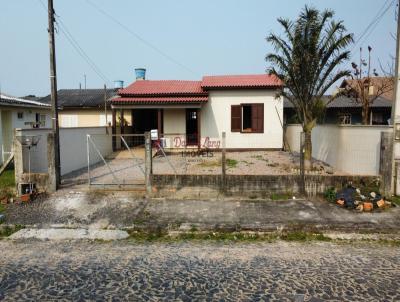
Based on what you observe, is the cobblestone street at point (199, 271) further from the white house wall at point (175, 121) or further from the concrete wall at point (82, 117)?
the concrete wall at point (82, 117)

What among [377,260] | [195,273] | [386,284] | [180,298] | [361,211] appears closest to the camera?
[180,298]

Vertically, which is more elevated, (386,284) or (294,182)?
(294,182)

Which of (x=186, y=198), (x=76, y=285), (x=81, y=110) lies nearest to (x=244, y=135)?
(x=186, y=198)

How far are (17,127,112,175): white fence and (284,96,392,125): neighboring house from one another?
1449 centimetres

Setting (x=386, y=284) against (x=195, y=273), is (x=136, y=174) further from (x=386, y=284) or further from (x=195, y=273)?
(x=386, y=284)

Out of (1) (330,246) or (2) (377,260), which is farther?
(1) (330,246)

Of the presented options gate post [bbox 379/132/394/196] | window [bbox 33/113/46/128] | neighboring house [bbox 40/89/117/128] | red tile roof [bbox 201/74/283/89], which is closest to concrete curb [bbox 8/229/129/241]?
gate post [bbox 379/132/394/196]

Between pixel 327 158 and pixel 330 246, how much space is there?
698cm

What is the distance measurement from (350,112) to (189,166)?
56.1ft

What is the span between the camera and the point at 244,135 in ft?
56.9

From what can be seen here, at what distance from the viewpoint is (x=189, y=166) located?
1258cm

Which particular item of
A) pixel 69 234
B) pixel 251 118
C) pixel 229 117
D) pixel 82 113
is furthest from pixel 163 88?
pixel 69 234

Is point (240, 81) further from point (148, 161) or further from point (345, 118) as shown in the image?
point (345, 118)

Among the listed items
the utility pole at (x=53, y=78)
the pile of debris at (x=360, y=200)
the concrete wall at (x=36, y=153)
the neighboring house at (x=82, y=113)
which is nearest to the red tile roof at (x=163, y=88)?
the neighboring house at (x=82, y=113)
